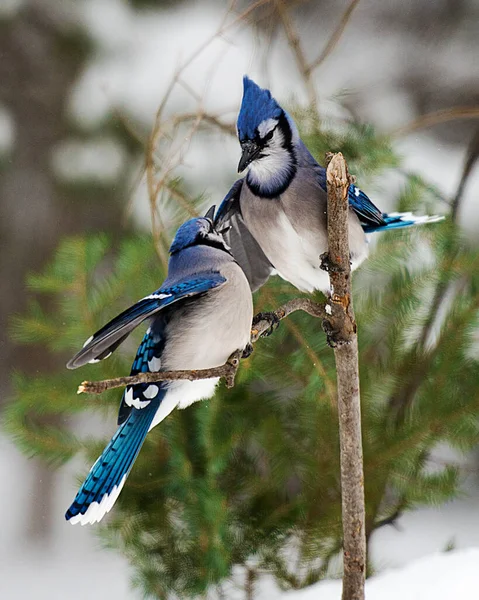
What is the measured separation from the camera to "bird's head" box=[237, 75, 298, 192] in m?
0.43

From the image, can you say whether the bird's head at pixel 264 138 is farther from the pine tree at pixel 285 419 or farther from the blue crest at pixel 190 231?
the pine tree at pixel 285 419

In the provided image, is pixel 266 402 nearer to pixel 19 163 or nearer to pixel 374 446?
pixel 374 446

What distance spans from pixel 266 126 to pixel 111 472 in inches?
8.9

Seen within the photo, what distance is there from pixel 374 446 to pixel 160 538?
27 cm

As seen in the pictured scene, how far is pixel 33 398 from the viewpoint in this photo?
0.80 metres

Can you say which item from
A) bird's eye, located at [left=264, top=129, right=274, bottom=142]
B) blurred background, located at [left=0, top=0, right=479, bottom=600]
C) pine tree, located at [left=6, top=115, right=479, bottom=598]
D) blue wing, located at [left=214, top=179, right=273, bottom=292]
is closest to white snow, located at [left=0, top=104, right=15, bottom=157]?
blurred background, located at [left=0, top=0, right=479, bottom=600]

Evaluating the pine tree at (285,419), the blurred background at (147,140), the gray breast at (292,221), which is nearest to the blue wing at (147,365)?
the gray breast at (292,221)

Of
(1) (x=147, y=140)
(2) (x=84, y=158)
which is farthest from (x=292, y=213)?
(2) (x=84, y=158)

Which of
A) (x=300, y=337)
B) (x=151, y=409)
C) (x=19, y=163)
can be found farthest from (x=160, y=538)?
(x=19, y=163)

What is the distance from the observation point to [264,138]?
1.48ft

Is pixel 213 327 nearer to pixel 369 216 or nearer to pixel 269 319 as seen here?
pixel 269 319

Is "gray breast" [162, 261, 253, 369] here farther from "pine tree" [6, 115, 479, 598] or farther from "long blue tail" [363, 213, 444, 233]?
"pine tree" [6, 115, 479, 598]

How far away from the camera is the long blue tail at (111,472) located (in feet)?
1.22

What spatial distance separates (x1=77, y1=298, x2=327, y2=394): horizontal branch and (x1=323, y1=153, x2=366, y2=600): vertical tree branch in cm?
2
